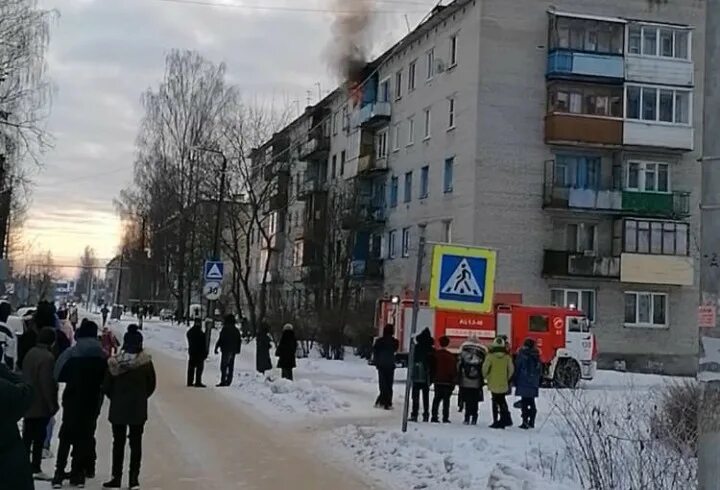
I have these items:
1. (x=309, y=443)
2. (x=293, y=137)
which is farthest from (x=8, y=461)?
(x=293, y=137)

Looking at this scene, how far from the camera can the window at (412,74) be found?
50438 mm

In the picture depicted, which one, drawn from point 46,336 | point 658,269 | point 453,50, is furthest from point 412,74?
point 46,336

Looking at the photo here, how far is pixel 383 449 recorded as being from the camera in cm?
1330

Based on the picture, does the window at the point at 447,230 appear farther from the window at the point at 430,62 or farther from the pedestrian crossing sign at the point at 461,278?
the pedestrian crossing sign at the point at 461,278

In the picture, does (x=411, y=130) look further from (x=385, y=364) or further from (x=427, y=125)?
(x=385, y=364)

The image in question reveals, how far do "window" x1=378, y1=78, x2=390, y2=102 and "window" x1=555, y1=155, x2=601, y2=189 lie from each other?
13.5m

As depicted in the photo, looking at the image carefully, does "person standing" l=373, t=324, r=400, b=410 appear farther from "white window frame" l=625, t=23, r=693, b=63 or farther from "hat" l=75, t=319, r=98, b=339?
"white window frame" l=625, t=23, r=693, b=63

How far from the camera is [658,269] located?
42.8 metres

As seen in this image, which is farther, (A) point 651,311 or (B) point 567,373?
(A) point 651,311

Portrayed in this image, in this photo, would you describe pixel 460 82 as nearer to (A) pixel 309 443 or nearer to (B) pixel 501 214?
(B) pixel 501 214

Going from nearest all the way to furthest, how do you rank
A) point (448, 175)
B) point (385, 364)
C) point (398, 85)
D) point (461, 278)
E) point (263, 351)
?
point (461, 278) → point (385, 364) → point (263, 351) → point (448, 175) → point (398, 85)

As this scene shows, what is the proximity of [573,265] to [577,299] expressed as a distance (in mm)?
1858

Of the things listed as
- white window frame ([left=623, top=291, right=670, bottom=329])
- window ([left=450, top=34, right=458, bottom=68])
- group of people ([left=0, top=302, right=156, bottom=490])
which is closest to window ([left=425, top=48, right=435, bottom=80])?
window ([left=450, top=34, right=458, bottom=68])

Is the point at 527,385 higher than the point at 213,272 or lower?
lower
